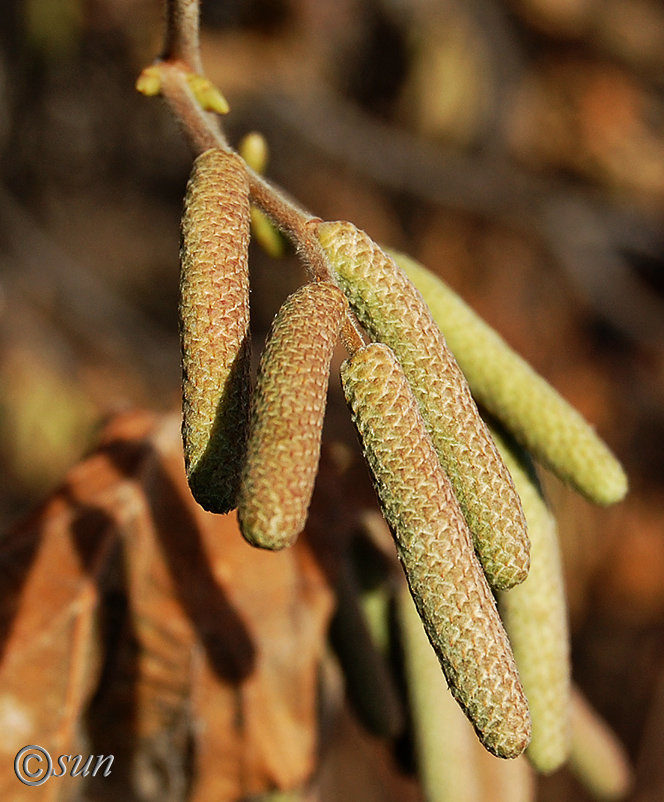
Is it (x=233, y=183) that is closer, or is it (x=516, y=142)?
(x=233, y=183)

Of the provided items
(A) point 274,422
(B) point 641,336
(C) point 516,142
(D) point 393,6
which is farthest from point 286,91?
(A) point 274,422

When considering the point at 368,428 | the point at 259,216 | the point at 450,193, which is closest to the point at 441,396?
the point at 368,428

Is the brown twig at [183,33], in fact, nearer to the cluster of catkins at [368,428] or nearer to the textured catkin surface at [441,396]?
the cluster of catkins at [368,428]

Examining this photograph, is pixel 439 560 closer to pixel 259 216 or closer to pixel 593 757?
pixel 259 216

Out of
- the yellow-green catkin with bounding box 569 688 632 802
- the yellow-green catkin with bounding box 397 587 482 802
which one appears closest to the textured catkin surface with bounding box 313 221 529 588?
the yellow-green catkin with bounding box 397 587 482 802

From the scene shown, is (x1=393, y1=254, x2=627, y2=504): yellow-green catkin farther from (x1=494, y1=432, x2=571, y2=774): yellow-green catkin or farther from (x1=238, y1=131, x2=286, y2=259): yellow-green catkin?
(x1=238, y1=131, x2=286, y2=259): yellow-green catkin

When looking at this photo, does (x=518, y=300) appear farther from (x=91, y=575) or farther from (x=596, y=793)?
(x=91, y=575)
